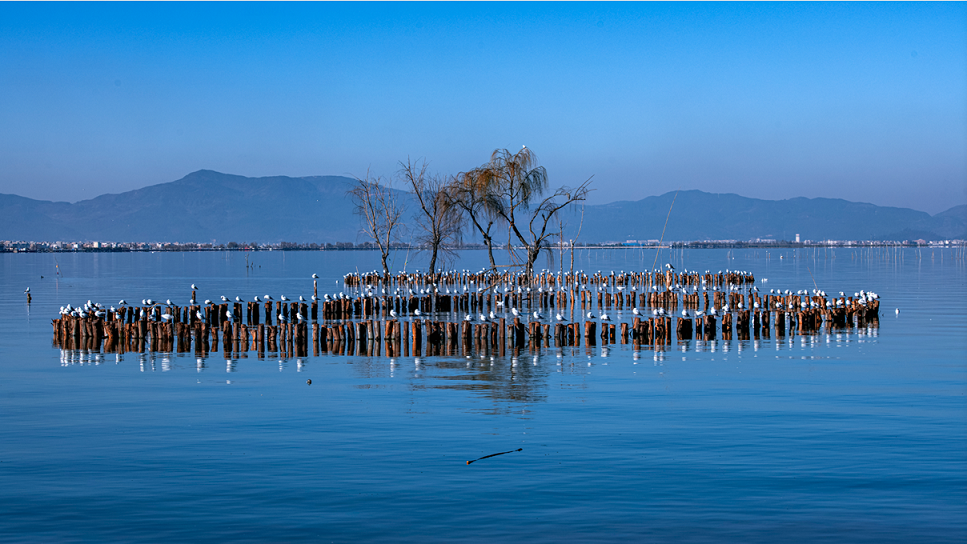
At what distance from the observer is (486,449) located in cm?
1184

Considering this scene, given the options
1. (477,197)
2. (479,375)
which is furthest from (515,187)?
(479,375)

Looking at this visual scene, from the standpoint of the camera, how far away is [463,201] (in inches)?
1860

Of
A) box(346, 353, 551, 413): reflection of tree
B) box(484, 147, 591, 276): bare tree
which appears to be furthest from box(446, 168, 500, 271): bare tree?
box(346, 353, 551, 413): reflection of tree

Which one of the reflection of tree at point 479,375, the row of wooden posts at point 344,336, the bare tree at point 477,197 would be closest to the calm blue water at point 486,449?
the reflection of tree at point 479,375

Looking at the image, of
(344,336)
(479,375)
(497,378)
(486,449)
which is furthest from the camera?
(344,336)

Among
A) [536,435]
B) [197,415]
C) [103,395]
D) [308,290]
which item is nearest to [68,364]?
[103,395]

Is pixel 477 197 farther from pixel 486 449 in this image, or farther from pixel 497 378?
pixel 486 449

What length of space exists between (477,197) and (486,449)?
3526cm

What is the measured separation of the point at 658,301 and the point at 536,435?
92.0 ft

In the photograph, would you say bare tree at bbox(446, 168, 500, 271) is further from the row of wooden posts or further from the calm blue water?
the calm blue water

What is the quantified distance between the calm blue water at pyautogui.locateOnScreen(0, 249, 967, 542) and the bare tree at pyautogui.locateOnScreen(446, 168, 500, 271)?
26.3 metres

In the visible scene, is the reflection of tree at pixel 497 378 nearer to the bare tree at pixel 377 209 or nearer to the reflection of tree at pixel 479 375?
the reflection of tree at pixel 479 375

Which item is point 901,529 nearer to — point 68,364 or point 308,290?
point 68,364

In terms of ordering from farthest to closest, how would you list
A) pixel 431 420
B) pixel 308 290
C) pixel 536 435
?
pixel 308 290, pixel 431 420, pixel 536 435
